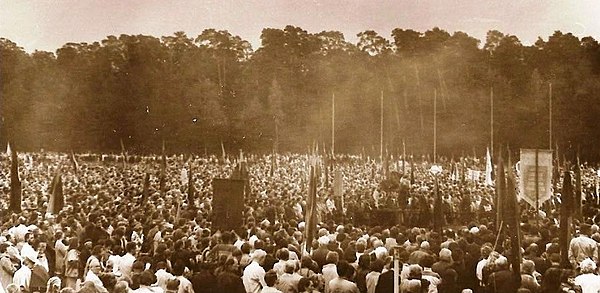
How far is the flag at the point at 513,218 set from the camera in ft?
33.7

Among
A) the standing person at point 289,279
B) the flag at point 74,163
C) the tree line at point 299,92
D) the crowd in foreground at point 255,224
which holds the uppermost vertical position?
the tree line at point 299,92

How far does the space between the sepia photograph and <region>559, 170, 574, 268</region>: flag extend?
1.4 inches

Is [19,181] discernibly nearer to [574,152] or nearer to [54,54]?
[54,54]

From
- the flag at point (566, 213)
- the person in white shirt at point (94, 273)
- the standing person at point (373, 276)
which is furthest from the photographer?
the flag at point (566, 213)

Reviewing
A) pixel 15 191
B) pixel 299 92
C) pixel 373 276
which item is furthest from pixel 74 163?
pixel 373 276

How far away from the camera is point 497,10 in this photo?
11055 millimetres

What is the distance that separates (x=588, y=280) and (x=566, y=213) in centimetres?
221

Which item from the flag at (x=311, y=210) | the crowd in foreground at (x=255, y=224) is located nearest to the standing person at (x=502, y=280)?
the crowd in foreground at (x=255, y=224)

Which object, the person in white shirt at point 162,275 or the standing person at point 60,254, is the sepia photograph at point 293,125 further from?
the person in white shirt at point 162,275

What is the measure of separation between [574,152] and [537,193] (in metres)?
0.88

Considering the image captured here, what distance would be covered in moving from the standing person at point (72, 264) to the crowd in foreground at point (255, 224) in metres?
0.02

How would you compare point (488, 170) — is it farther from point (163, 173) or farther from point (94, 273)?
point (94, 273)

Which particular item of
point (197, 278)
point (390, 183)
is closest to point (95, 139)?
point (197, 278)

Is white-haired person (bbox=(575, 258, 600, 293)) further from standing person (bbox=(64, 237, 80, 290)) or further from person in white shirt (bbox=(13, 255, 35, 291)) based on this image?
person in white shirt (bbox=(13, 255, 35, 291))
